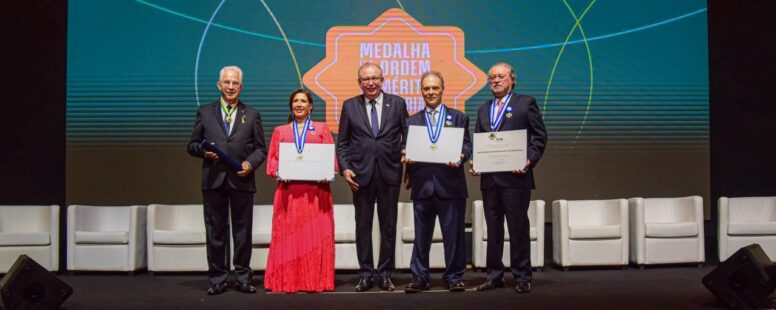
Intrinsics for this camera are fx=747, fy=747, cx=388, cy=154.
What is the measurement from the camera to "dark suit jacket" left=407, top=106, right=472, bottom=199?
4598 mm

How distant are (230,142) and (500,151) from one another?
169 centimetres

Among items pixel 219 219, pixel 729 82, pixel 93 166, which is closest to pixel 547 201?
pixel 729 82

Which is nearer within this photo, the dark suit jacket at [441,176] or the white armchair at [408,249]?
the dark suit jacket at [441,176]

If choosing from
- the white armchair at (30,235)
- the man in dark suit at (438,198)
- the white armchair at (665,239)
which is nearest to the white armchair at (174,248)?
the white armchair at (30,235)

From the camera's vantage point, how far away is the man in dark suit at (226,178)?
4.66 metres

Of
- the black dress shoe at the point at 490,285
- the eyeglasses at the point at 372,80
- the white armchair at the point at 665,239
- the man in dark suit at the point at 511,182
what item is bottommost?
the black dress shoe at the point at 490,285

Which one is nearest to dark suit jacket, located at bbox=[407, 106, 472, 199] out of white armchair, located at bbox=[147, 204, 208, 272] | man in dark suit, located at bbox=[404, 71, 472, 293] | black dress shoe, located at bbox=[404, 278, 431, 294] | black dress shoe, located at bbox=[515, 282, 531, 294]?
man in dark suit, located at bbox=[404, 71, 472, 293]

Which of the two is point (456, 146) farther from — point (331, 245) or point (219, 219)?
point (219, 219)

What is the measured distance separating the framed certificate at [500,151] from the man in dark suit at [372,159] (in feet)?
1.63

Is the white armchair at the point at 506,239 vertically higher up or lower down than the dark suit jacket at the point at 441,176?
lower down

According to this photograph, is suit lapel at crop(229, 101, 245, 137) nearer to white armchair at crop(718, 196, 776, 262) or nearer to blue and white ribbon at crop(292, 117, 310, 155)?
blue and white ribbon at crop(292, 117, 310, 155)

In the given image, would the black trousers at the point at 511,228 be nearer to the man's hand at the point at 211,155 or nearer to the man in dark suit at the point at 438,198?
the man in dark suit at the point at 438,198

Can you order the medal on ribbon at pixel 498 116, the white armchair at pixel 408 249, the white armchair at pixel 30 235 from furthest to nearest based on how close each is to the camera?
1. the white armchair at pixel 408 249
2. the white armchair at pixel 30 235
3. the medal on ribbon at pixel 498 116

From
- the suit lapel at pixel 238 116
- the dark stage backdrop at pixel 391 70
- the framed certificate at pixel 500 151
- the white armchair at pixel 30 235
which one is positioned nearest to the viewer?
the framed certificate at pixel 500 151
